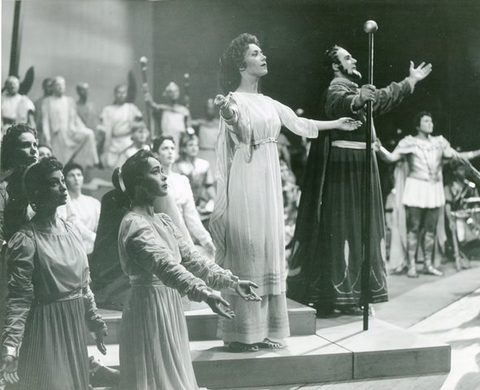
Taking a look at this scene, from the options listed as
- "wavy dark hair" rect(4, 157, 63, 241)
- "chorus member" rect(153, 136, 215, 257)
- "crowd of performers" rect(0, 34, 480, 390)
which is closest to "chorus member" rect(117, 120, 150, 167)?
"crowd of performers" rect(0, 34, 480, 390)

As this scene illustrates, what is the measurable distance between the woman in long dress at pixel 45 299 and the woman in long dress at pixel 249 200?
2.99 ft

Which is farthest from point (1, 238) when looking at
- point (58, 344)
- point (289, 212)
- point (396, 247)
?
point (396, 247)

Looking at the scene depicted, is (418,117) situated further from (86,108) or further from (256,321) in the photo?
(86,108)

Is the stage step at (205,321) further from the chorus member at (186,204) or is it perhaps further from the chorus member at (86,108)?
the chorus member at (86,108)

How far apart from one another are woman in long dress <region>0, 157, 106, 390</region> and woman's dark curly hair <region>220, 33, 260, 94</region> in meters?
1.10

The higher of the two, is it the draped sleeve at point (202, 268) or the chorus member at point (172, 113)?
the chorus member at point (172, 113)

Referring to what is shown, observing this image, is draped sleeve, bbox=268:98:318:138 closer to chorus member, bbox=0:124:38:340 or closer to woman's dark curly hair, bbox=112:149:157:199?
woman's dark curly hair, bbox=112:149:157:199

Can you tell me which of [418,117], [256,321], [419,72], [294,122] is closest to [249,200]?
[294,122]

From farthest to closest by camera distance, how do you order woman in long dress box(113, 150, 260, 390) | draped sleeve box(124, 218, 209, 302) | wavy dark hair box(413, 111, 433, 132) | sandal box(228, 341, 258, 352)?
wavy dark hair box(413, 111, 433, 132)
sandal box(228, 341, 258, 352)
woman in long dress box(113, 150, 260, 390)
draped sleeve box(124, 218, 209, 302)

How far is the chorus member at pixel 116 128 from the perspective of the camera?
3.88 meters

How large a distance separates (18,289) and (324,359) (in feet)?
5.59

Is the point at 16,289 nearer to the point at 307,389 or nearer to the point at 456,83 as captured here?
the point at 307,389

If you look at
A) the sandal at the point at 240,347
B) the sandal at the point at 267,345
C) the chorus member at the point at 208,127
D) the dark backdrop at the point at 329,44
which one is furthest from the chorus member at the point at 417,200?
the sandal at the point at 240,347

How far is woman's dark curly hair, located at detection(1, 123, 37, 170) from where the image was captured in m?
3.42
